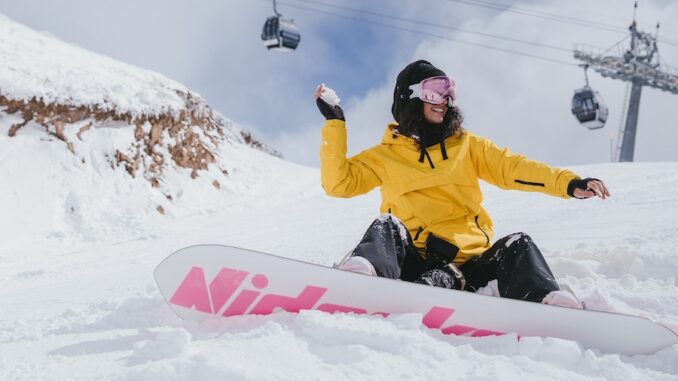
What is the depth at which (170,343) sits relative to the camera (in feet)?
6.03

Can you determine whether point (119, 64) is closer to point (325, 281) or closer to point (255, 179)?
point (255, 179)

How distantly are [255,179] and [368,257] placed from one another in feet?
45.0

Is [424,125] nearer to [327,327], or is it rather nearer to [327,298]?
[327,298]

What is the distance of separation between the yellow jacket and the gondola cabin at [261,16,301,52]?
15.7m

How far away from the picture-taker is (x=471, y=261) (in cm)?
288

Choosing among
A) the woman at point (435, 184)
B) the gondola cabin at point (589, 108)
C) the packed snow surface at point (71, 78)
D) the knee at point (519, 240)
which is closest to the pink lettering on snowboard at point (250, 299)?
the woman at point (435, 184)

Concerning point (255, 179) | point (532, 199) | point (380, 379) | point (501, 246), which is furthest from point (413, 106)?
point (255, 179)

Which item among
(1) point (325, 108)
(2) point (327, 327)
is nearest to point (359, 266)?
(2) point (327, 327)

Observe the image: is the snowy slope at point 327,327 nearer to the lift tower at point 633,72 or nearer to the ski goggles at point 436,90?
the ski goggles at point 436,90

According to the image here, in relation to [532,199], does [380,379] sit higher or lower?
lower

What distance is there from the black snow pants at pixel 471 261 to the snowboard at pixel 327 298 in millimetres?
229

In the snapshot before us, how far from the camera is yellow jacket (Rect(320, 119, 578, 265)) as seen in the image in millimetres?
2891

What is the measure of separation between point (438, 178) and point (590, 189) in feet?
2.42

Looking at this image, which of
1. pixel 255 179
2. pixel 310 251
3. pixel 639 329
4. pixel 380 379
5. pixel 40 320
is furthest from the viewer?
pixel 255 179
